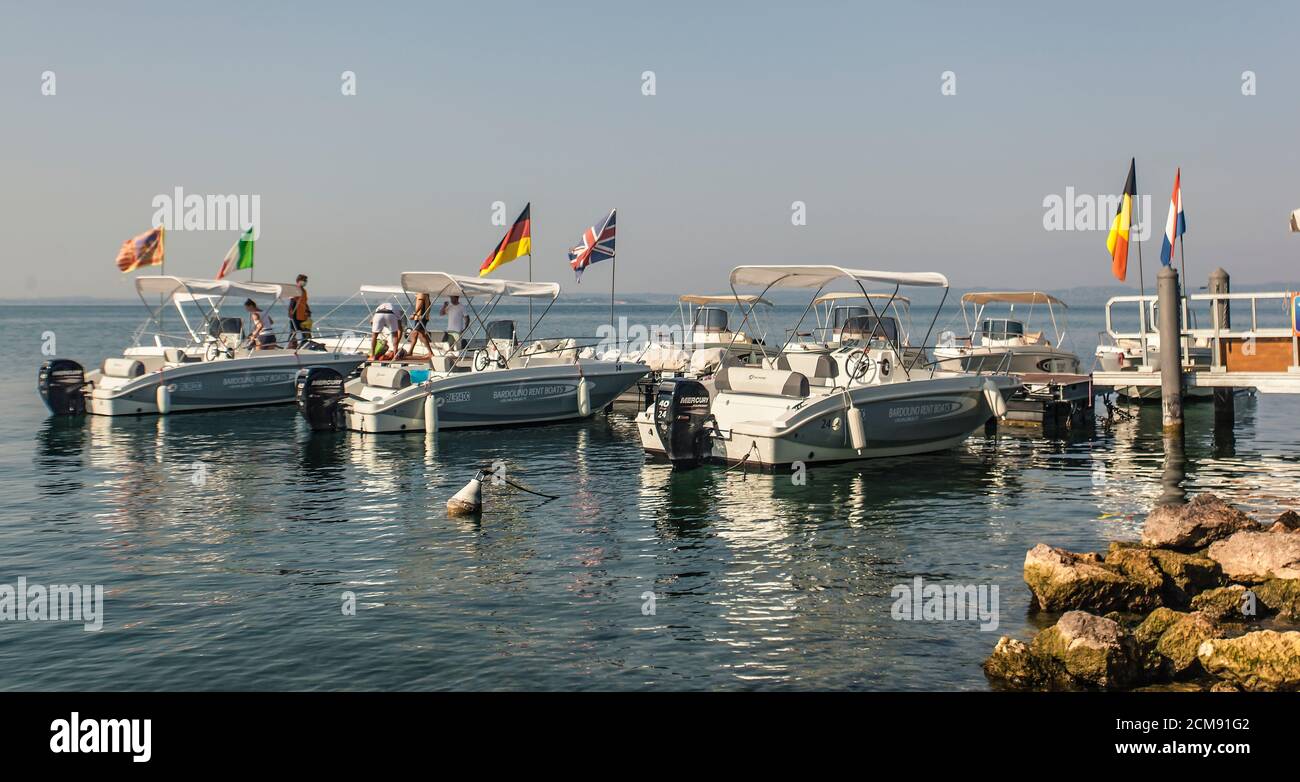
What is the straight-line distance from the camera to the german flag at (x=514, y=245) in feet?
86.7

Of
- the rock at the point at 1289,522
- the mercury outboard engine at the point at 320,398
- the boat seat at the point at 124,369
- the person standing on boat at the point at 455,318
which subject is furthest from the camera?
the boat seat at the point at 124,369

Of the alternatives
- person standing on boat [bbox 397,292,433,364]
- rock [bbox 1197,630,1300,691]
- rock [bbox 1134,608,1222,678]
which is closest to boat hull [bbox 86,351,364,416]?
person standing on boat [bbox 397,292,433,364]

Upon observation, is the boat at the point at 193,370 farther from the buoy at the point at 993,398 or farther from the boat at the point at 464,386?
the buoy at the point at 993,398

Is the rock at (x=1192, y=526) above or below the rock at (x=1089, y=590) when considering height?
above

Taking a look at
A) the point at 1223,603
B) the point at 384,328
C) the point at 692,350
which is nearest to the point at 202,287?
the point at 384,328

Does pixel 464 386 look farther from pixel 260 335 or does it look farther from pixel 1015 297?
pixel 1015 297

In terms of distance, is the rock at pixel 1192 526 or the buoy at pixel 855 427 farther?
the buoy at pixel 855 427

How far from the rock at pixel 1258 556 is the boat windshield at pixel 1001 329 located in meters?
20.7

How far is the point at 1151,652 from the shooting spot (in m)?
8.80

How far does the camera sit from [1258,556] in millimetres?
11031

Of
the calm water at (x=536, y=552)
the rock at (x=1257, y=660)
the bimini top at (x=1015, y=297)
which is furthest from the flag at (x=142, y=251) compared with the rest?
the rock at (x=1257, y=660)

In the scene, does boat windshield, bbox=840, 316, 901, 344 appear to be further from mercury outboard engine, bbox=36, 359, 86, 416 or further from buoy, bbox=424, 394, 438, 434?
mercury outboard engine, bbox=36, 359, 86, 416

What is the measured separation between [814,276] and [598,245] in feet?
29.1
